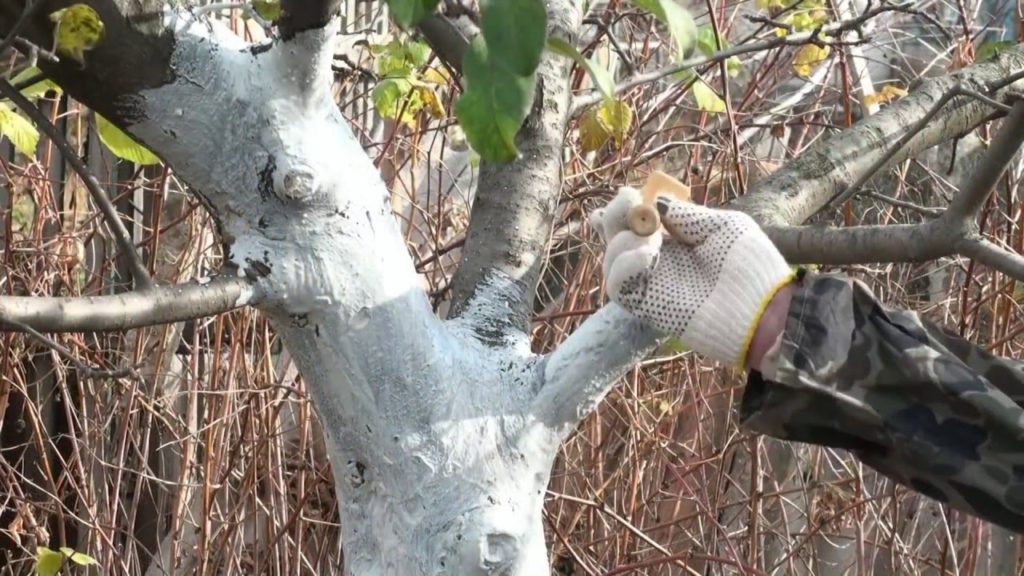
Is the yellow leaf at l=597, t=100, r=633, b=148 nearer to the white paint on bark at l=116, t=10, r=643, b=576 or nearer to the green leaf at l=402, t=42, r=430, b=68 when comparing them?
the green leaf at l=402, t=42, r=430, b=68

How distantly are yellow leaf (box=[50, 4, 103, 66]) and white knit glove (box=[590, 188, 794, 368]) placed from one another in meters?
0.44

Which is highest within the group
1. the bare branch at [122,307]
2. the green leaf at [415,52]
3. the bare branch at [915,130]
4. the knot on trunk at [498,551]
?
the green leaf at [415,52]

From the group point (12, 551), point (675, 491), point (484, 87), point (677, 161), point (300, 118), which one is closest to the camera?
point (484, 87)

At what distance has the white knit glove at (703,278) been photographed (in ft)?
3.03

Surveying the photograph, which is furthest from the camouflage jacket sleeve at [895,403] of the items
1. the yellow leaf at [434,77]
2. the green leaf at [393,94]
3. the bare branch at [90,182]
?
the yellow leaf at [434,77]

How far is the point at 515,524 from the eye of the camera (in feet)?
3.30

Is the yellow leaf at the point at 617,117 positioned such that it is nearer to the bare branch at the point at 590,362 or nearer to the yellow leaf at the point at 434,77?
the yellow leaf at the point at 434,77

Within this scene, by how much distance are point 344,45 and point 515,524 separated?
2.00m

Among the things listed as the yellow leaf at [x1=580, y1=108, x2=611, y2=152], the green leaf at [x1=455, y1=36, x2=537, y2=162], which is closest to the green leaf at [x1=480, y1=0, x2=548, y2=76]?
the green leaf at [x1=455, y1=36, x2=537, y2=162]

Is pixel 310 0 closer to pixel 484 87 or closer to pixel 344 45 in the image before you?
pixel 484 87

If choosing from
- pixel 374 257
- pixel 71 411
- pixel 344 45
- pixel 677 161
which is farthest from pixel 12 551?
pixel 374 257

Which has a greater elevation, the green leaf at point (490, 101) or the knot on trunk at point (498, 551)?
the green leaf at point (490, 101)

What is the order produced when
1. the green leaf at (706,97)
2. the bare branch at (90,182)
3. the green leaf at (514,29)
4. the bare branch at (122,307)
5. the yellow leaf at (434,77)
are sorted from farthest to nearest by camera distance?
the yellow leaf at (434,77)
the green leaf at (706,97)
the bare branch at (90,182)
the bare branch at (122,307)
the green leaf at (514,29)

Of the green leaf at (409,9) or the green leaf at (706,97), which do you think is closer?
the green leaf at (409,9)
